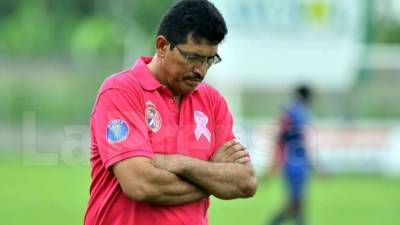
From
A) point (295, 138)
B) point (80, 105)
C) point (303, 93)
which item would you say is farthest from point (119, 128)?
point (80, 105)

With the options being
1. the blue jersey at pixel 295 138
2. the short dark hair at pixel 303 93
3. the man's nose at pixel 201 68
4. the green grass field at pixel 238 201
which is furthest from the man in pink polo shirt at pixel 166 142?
the green grass field at pixel 238 201

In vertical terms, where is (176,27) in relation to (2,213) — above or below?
above

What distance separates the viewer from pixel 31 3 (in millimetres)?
42438

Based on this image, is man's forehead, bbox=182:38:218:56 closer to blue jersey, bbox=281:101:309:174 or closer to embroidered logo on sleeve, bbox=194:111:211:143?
embroidered logo on sleeve, bbox=194:111:211:143

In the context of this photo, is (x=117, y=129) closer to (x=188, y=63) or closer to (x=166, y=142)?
(x=166, y=142)

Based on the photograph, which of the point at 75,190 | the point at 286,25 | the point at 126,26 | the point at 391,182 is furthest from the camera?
the point at 126,26

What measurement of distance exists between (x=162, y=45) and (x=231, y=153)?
2.34 feet

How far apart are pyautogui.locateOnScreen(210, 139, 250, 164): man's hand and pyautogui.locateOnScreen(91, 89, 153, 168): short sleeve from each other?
45 cm

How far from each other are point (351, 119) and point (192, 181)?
2271 cm

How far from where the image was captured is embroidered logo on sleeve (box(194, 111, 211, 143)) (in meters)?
5.84

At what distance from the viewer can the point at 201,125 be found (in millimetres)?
5887

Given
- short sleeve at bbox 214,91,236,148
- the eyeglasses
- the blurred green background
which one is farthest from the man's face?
the blurred green background

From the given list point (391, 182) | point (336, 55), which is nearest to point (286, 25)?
point (336, 55)

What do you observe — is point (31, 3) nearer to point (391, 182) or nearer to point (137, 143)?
point (391, 182)
